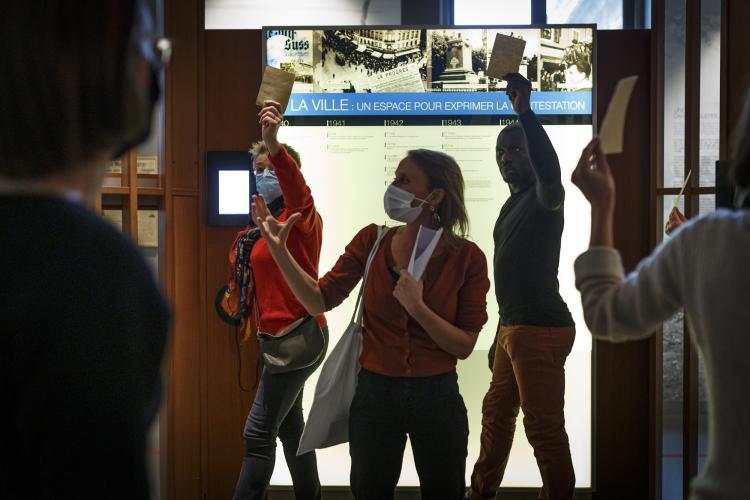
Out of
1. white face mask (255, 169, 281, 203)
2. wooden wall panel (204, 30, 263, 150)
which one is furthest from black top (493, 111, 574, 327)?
wooden wall panel (204, 30, 263, 150)

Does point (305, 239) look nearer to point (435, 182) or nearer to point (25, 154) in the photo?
point (435, 182)

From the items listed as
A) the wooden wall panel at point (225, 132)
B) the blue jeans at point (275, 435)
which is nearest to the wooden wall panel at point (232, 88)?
the wooden wall panel at point (225, 132)

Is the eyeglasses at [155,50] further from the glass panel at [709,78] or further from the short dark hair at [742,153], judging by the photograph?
the glass panel at [709,78]

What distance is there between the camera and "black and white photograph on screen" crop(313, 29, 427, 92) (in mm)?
3793

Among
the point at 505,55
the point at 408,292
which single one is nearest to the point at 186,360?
the point at 408,292

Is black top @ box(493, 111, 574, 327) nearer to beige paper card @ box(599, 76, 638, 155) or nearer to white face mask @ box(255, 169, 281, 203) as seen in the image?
white face mask @ box(255, 169, 281, 203)

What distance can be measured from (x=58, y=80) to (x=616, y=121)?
3.40 feet

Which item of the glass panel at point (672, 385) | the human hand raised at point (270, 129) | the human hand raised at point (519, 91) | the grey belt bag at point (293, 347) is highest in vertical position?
the human hand raised at point (519, 91)

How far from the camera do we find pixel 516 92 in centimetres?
317

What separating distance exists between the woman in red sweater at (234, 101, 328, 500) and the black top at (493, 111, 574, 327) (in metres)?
0.82

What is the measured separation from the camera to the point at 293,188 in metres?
3.15

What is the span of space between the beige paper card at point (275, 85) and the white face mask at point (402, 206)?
0.63 m

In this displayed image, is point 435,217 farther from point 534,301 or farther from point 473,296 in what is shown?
point 534,301

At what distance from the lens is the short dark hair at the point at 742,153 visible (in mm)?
1165
